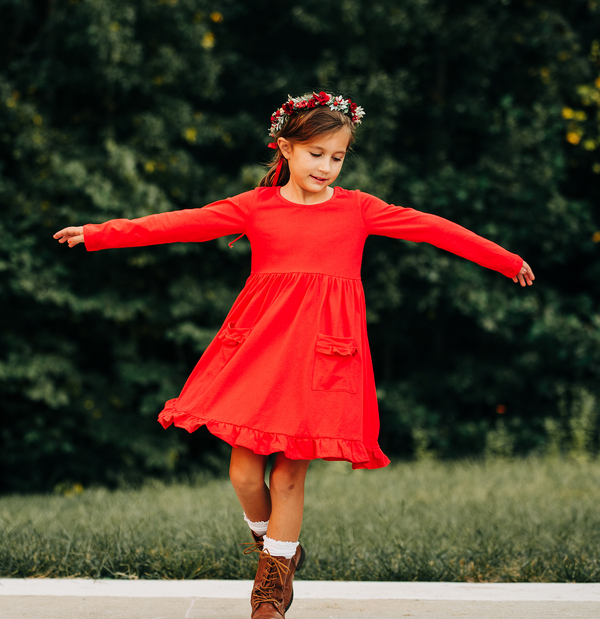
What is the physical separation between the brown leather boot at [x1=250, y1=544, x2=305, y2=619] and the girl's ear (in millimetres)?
1432

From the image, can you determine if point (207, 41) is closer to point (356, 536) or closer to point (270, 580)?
point (356, 536)

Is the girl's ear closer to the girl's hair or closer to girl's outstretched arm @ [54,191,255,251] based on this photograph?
the girl's hair

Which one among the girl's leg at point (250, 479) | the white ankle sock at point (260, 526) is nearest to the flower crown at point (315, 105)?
the girl's leg at point (250, 479)

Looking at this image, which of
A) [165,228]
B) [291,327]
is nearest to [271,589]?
[291,327]

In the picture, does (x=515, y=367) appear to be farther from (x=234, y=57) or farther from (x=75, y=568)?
(x=75, y=568)

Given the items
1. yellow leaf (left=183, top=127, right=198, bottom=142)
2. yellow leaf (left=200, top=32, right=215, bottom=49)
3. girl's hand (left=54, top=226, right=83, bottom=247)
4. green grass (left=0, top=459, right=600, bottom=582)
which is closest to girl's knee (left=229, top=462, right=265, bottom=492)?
green grass (left=0, top=459, right=600, bottom=582)

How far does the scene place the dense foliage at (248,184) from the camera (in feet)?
22.8

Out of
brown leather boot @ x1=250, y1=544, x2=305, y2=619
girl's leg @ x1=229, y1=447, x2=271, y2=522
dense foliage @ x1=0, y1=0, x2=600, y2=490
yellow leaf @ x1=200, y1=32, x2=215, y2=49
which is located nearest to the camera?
brown leather boot @ x1=250, y1=544, x2=305, y2=619

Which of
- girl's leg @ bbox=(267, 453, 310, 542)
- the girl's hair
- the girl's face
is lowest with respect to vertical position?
girl's leg @ bbox=(267, 453, 310, 542)

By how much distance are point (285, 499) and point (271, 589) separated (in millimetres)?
297

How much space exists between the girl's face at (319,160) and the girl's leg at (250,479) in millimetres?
977

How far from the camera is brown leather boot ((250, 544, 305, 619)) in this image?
237 centimetres

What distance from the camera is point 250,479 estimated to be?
8.20 feet

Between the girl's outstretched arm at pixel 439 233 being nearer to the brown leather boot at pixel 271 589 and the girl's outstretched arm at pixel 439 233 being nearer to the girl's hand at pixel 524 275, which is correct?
the girl's hand at pixel 524 275
